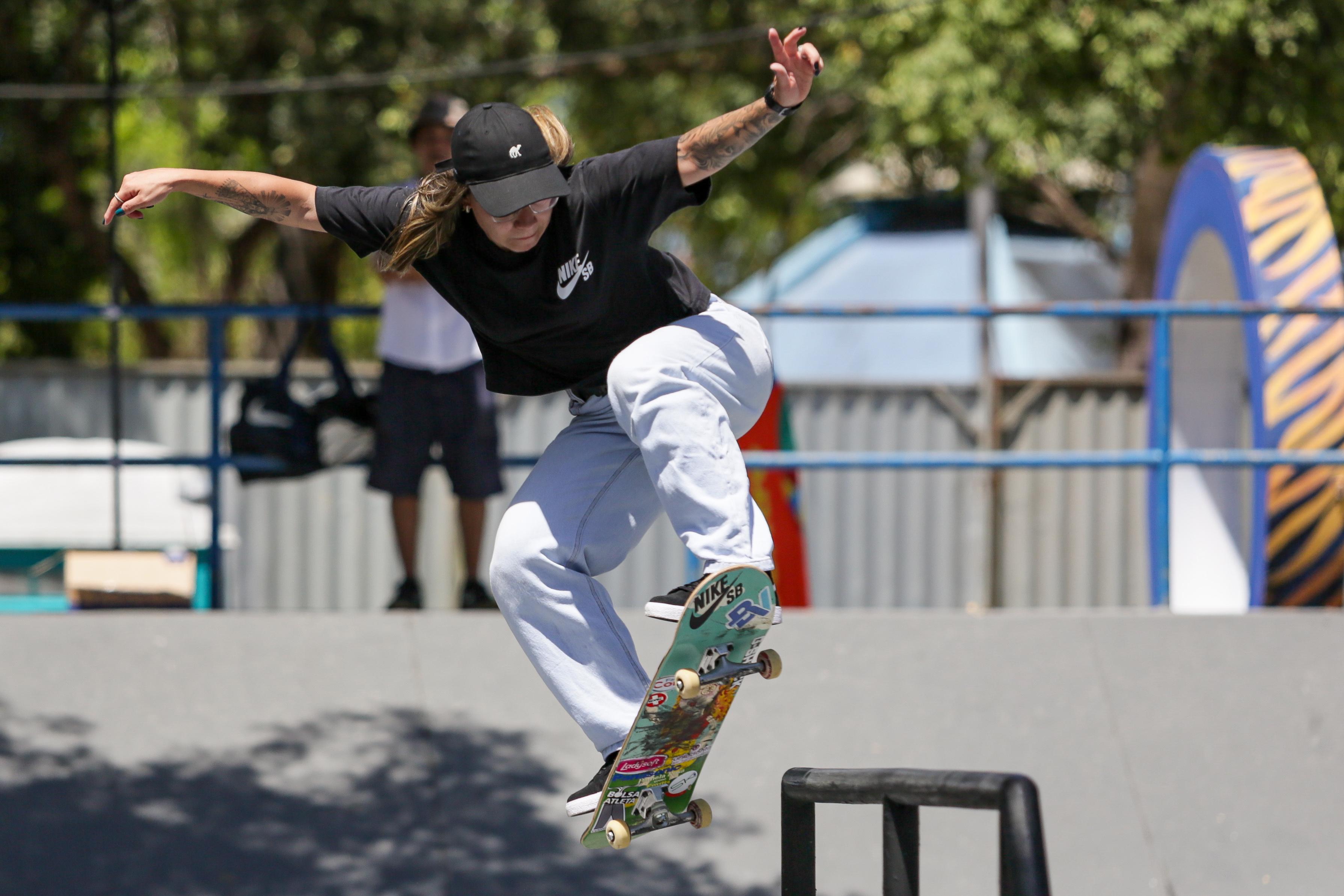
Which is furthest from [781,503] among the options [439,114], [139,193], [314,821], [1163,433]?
[139,193]

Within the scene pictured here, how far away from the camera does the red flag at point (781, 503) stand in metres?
6.84

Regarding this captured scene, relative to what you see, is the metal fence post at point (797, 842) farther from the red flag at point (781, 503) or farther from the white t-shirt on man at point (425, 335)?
the red flag at point (781, 503)

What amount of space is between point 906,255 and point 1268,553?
11625mm

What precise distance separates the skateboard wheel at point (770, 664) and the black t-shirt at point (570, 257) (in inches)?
31.7

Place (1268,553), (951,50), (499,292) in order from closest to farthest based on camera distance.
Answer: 1. (499,292)
2. (1268,553)
3. (951,50)

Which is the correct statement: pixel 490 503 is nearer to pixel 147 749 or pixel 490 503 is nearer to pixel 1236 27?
pixel 147 749

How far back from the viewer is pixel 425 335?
17.8 ft

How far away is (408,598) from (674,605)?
9.18 feet

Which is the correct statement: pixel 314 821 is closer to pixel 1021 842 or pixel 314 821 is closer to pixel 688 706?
pixel 688 706

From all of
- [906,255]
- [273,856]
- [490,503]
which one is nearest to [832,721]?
[273,856]

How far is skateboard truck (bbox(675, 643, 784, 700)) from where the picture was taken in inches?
123

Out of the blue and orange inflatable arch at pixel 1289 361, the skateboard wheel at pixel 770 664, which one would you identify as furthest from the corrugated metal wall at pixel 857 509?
the skateboard wheel at pixel 770 664

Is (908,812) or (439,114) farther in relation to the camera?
(439,114)

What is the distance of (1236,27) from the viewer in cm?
875
